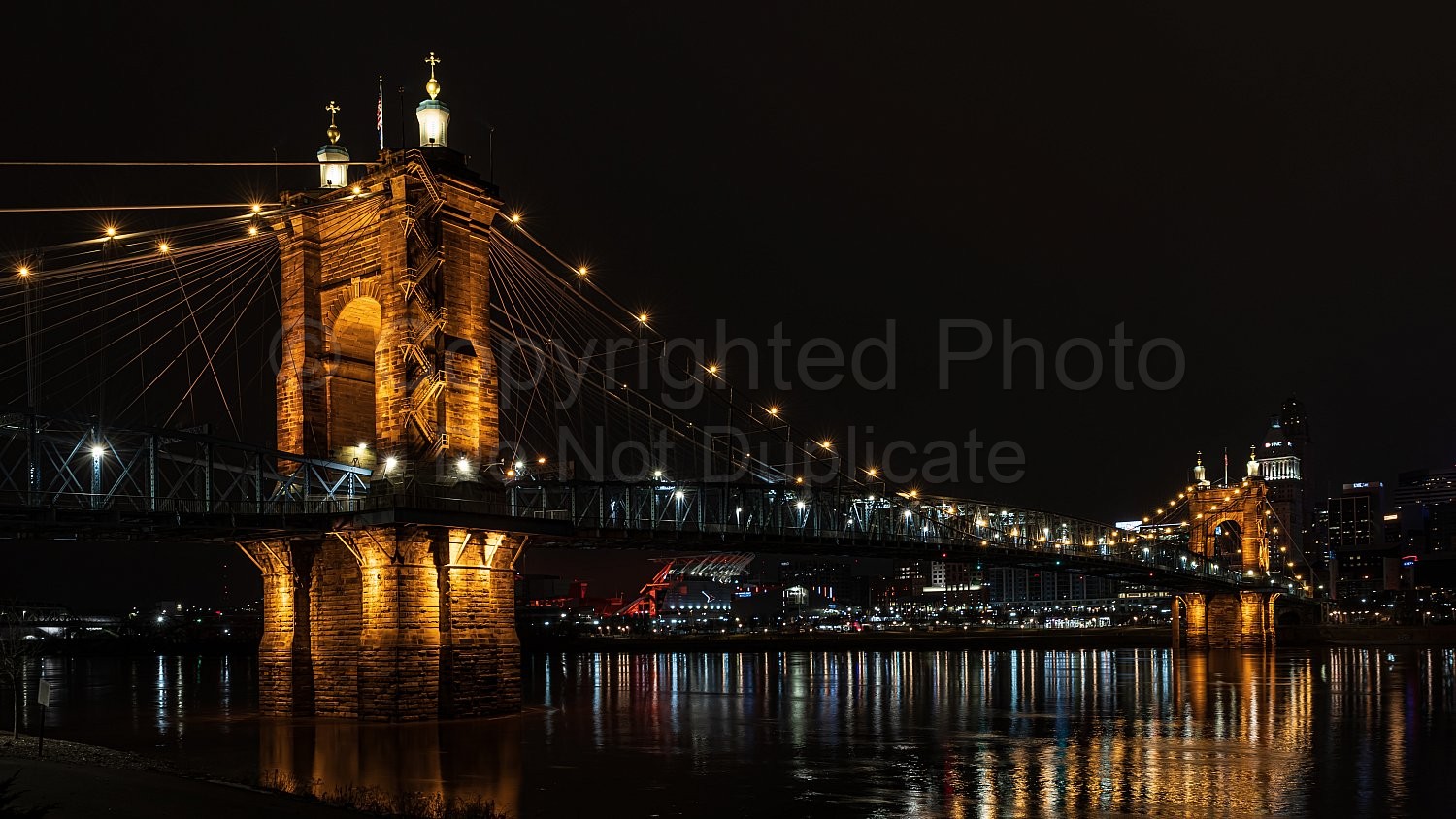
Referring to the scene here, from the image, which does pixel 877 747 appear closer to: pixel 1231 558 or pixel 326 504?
pixel 326 504

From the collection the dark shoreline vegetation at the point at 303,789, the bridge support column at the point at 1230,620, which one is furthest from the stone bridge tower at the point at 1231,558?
the dark shoreline vegetation at the point at 303,789

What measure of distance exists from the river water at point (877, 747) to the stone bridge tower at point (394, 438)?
2071mm

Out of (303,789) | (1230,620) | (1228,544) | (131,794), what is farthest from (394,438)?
(1228,544)

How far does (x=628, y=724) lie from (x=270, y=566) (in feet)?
47.3

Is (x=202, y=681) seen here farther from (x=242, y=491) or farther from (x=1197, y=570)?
(x=1197, y=570)

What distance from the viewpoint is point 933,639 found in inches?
6831

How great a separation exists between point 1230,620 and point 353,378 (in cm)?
11446

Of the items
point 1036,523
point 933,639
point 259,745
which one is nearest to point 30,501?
point 259,745

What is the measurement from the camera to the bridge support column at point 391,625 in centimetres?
4225

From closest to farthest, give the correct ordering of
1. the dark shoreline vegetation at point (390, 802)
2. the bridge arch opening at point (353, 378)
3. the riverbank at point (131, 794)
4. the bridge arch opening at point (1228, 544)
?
the riverbank at point (131, 794), the dark shoreline vegetation at point (390, 802), the bridge arch opening at point (353, 378), the bridge arch opening at point (1228, 544)

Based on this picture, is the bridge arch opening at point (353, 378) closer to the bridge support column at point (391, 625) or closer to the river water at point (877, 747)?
the bridge support column at point (391, 625)

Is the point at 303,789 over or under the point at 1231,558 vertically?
over

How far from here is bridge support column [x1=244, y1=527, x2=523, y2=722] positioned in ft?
139

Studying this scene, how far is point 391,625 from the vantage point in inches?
1657
